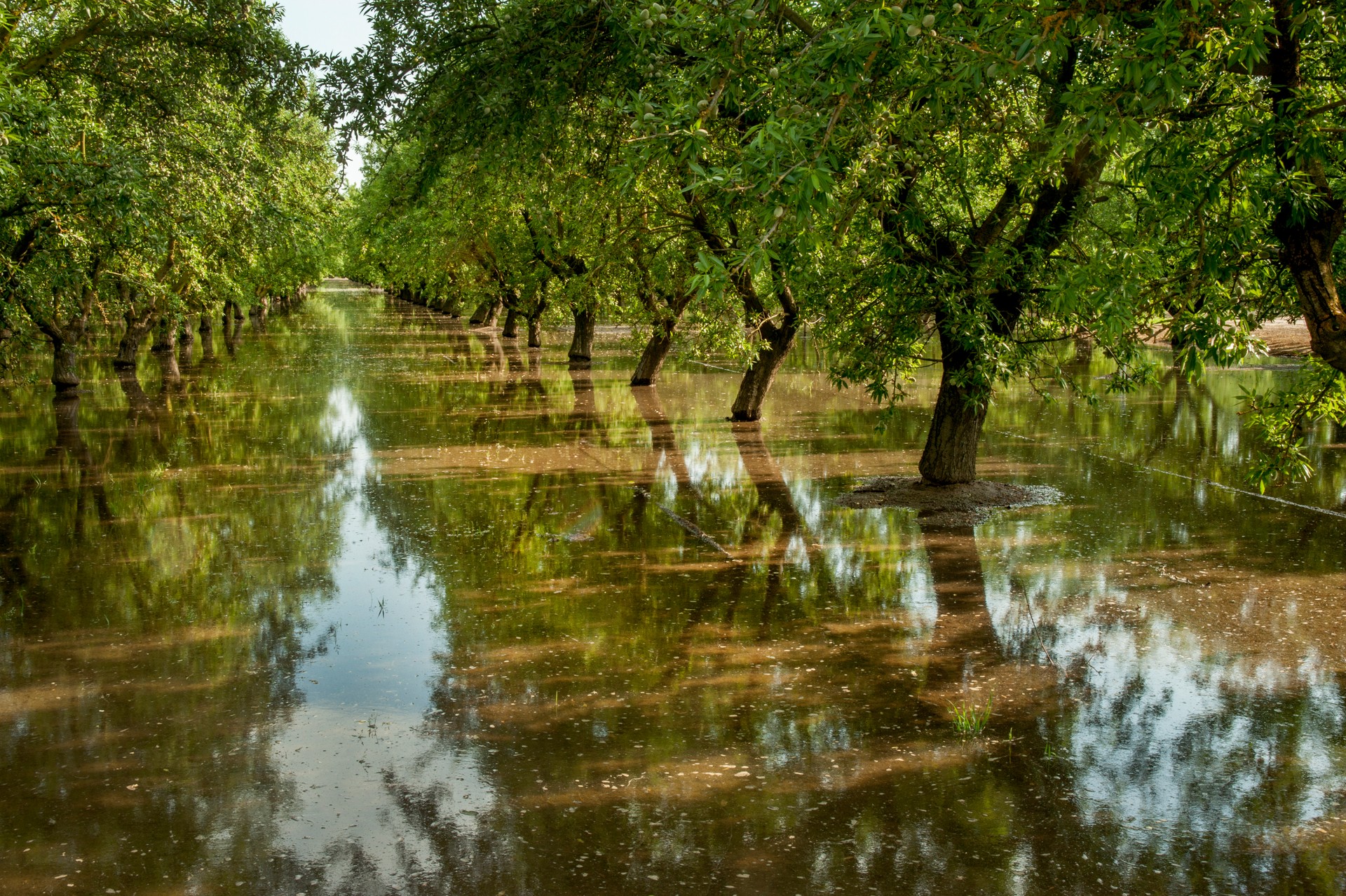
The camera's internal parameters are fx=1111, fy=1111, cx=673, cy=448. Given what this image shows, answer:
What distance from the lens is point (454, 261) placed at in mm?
44125

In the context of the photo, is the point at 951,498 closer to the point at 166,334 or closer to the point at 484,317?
the point at 166,334

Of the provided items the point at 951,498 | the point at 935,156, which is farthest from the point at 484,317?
the point at 935,156

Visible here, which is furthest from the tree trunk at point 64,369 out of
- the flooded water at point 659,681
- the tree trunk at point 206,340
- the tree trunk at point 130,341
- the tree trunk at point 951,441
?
the tree trunk at point 951,441

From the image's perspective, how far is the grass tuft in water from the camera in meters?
8.15

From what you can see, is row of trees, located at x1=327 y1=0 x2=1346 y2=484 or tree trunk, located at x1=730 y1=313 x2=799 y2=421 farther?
tree trunk, located at x1=730 y1=313 x2=799 y2=421

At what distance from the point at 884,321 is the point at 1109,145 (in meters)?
8.41

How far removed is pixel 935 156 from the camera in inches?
533

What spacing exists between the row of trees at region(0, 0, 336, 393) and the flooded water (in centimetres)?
401

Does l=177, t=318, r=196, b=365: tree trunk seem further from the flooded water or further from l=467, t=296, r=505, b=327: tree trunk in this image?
the flooded water

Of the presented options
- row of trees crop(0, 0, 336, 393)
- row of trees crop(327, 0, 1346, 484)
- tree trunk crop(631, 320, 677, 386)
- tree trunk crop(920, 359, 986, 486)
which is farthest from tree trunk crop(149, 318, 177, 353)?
tree trunk crop(920, 359, 986, 486)

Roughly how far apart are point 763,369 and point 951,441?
359 inches

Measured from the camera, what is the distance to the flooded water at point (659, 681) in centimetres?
646

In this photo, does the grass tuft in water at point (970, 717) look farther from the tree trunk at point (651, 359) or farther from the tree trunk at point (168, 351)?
the tree trunk at point (168, 351)

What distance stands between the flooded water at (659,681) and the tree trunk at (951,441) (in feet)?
3.81
